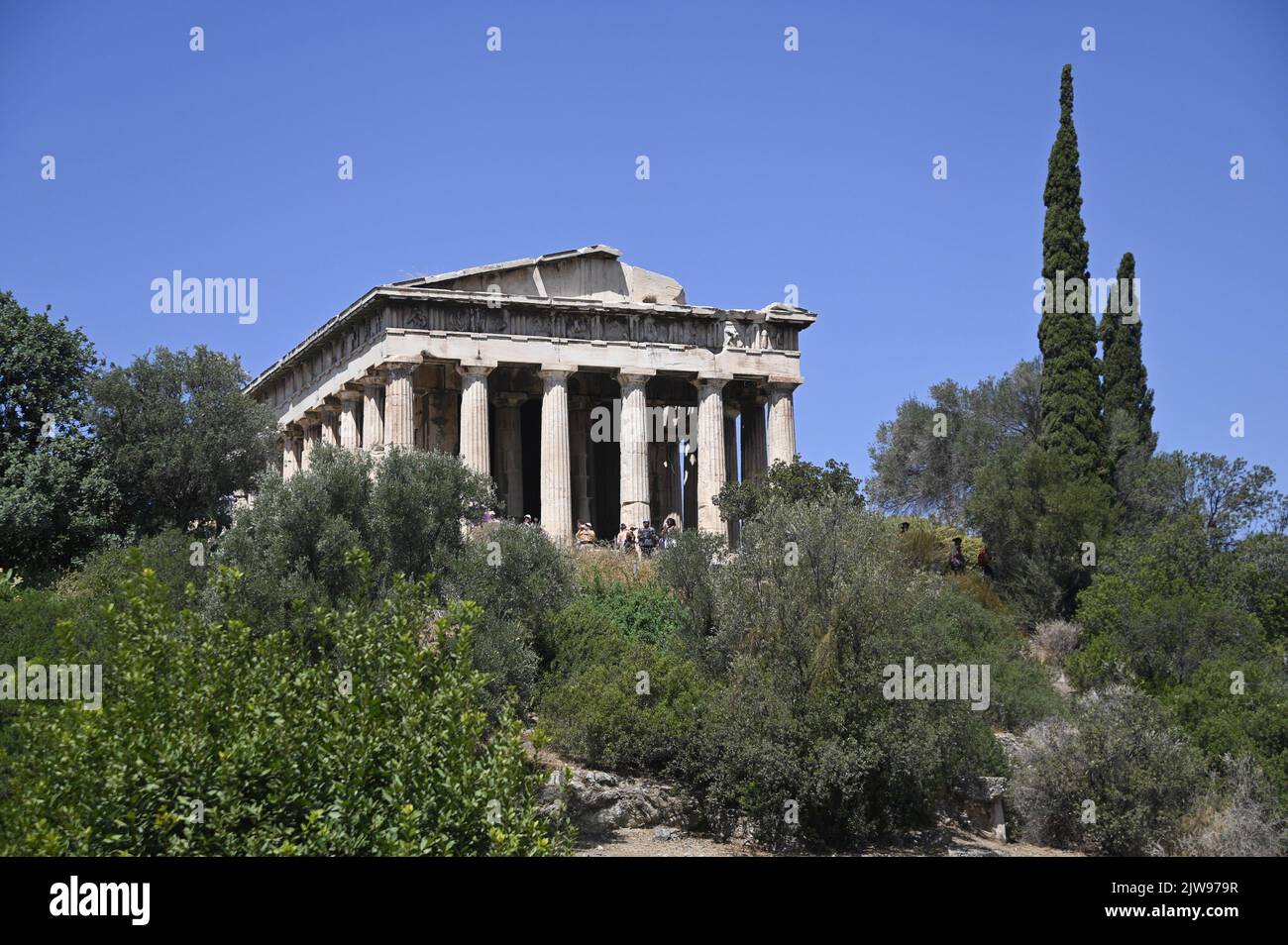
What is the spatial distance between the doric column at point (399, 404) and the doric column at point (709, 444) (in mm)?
8518

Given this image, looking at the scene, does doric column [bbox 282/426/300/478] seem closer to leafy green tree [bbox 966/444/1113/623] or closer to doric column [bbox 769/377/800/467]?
doric column [bbox 769/377/800/467]

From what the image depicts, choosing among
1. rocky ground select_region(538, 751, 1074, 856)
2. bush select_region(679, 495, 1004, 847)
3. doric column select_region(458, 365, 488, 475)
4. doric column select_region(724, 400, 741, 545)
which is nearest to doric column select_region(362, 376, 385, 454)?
doric column select_region(458, 365, 488, 475)

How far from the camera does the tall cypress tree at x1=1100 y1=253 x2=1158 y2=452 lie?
159 ft

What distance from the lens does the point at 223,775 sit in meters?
13.5

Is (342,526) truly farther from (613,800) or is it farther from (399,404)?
(399,404)

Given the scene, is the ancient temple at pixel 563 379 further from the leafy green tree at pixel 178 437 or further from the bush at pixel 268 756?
the bush at pixel 268 756

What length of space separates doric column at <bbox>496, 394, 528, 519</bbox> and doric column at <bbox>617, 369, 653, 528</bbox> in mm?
4792

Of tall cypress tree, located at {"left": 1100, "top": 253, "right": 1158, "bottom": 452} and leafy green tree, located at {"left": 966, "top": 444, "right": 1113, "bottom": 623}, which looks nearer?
leafy green tree, located at {"left": 966, "top": 444, "right": 1113, "bottom": 623}

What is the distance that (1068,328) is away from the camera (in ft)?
137

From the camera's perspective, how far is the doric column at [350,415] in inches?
1652
